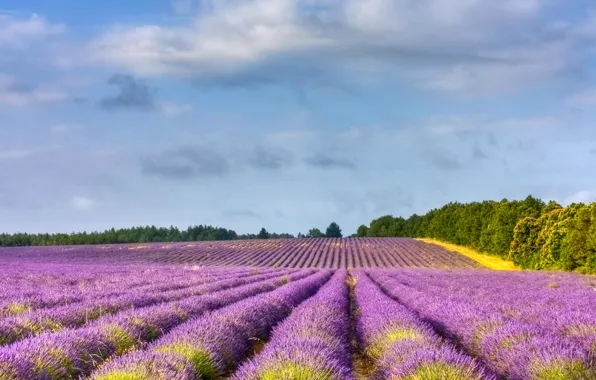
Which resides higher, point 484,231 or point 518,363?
point 484,231

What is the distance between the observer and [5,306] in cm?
1109

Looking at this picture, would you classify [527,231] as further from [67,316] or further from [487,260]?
[67,316]

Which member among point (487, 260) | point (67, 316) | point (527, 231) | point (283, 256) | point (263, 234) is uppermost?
point (263, 234)

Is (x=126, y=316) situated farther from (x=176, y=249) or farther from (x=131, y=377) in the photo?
(x=176, y=249)

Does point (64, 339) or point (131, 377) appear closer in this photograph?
point (131, 377)

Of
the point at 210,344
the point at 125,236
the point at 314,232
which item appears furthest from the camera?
the point at 314,232

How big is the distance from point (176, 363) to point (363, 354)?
398 centimetres

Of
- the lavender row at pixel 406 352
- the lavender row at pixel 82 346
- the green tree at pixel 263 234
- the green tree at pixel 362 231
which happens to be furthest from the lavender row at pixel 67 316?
the green tree at pixel 362 231

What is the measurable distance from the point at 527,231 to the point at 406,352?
4702 cm

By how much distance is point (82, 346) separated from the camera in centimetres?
692

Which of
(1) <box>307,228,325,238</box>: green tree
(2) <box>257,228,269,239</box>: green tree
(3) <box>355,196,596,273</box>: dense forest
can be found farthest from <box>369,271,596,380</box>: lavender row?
(1) <box>307,228,325,238</box>: green tree

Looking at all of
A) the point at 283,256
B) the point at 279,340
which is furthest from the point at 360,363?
the point at 283,256

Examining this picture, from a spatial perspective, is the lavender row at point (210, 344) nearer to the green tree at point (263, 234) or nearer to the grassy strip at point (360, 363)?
the grassy strip at point (360, 363)

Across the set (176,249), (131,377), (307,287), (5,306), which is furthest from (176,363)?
(176,249)
